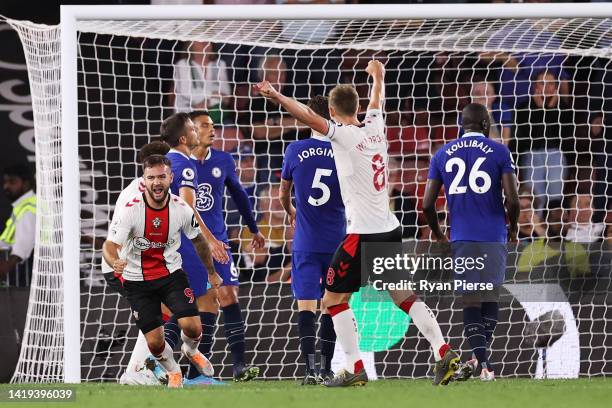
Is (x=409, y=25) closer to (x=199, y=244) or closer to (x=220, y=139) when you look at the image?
(x=220, y=139)

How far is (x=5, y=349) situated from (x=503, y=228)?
3936 mm

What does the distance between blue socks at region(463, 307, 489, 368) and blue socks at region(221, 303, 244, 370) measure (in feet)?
5.06

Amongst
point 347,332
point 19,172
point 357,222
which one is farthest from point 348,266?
point 19,172

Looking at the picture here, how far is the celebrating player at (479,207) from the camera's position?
861 centimetres

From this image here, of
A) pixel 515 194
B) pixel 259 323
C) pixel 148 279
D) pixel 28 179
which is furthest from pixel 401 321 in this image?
pixel 28 179

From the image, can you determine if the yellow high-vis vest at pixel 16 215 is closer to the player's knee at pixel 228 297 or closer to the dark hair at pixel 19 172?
the dark hair at pixel 19 172

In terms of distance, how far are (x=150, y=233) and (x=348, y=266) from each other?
49.1 inches

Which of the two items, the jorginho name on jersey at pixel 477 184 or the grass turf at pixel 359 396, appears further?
the jorginho name on jersey at pixel 477 184

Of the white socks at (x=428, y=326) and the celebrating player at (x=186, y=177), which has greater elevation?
the celebrating player at (x=186, y=177)

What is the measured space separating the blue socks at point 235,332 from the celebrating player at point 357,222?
47.8 inches

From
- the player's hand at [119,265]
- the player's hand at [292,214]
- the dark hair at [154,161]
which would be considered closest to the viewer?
the player's hand at [119,265]

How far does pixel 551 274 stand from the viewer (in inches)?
406

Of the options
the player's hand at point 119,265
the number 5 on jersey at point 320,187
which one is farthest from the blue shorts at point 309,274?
the player's hand at point 119,265

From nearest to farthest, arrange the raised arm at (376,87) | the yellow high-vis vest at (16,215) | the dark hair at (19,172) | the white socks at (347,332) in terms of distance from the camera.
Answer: the white socks at (347,332)
the raised arm at (376,87)
the yellow high-vis vest at (16,215)
the dark hair at (19,172)
